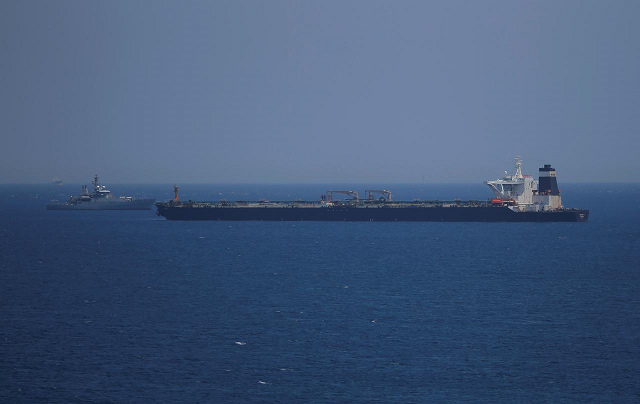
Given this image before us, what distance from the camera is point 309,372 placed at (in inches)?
1603

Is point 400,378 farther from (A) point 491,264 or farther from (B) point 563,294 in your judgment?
(A) point 491,264

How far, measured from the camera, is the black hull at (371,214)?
136 metres

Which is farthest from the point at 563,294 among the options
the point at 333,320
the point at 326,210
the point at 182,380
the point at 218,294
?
the point at 326,210

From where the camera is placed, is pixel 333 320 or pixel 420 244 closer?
pixel 333 320

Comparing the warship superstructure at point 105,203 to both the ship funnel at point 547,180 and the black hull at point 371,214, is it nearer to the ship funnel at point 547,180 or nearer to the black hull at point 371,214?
the black hull at point 371,214

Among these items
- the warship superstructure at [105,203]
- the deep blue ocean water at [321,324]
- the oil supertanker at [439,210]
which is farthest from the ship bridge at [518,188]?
the warship superstructure at [105,203]

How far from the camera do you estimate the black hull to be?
445 ft

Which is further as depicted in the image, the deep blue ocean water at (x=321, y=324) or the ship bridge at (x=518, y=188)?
the ship bridge at (x=518, y=188)

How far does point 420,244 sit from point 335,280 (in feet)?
110

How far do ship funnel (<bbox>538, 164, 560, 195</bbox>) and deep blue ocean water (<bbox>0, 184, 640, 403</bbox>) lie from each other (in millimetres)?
41128

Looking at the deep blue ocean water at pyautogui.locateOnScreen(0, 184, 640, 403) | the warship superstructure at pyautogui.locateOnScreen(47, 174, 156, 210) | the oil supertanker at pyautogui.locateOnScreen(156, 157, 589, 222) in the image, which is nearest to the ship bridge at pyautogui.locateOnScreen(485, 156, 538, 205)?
the oil supertanker at pyautogui.locateOnScreen(156, 157, 589, 222)

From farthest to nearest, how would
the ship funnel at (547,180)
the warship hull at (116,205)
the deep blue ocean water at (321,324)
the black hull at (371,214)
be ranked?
the warship hull at (116,205), the ship funnel at (547,180), the black hull at (371,214), the deep blue ocean water at (321,324)

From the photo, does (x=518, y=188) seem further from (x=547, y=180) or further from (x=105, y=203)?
(x=105, y=203)

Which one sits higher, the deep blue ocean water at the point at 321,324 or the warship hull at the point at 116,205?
the warship hull at the point at 116,205
